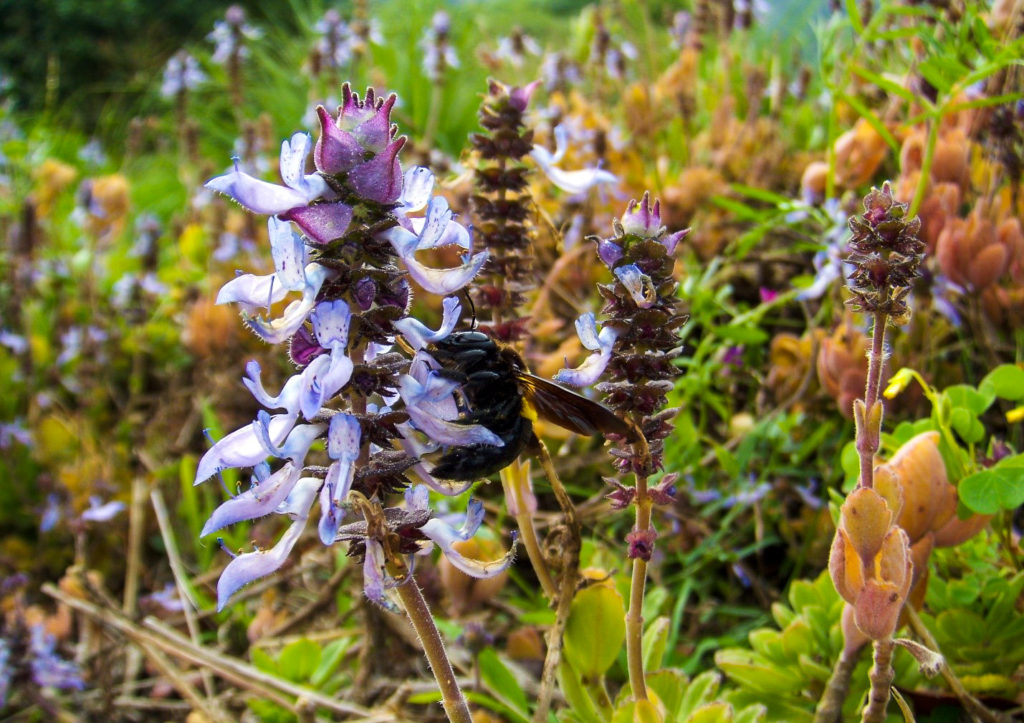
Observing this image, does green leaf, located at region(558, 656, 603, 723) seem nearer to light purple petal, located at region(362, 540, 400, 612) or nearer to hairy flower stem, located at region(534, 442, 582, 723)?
hairy flower stem, located at region(534, 442, 582, 723)

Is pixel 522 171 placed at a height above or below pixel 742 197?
below

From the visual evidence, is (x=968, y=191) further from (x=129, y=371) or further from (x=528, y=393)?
(x=129, y=371)

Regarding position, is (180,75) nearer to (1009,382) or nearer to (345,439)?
(1009,382)

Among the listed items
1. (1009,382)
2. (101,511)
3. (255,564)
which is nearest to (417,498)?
(255,564)

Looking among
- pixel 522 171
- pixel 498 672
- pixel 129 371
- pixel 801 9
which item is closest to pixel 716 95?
pixel 801 9

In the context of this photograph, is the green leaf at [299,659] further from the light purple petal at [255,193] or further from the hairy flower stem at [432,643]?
the light purple petal at [255,193]

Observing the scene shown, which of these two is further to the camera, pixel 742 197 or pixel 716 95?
pixel 716 95

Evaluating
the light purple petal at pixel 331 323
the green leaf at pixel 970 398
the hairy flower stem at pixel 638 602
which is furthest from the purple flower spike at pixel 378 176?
the green leaf at pixel 970 398

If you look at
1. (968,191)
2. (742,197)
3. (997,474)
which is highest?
(742,197)
